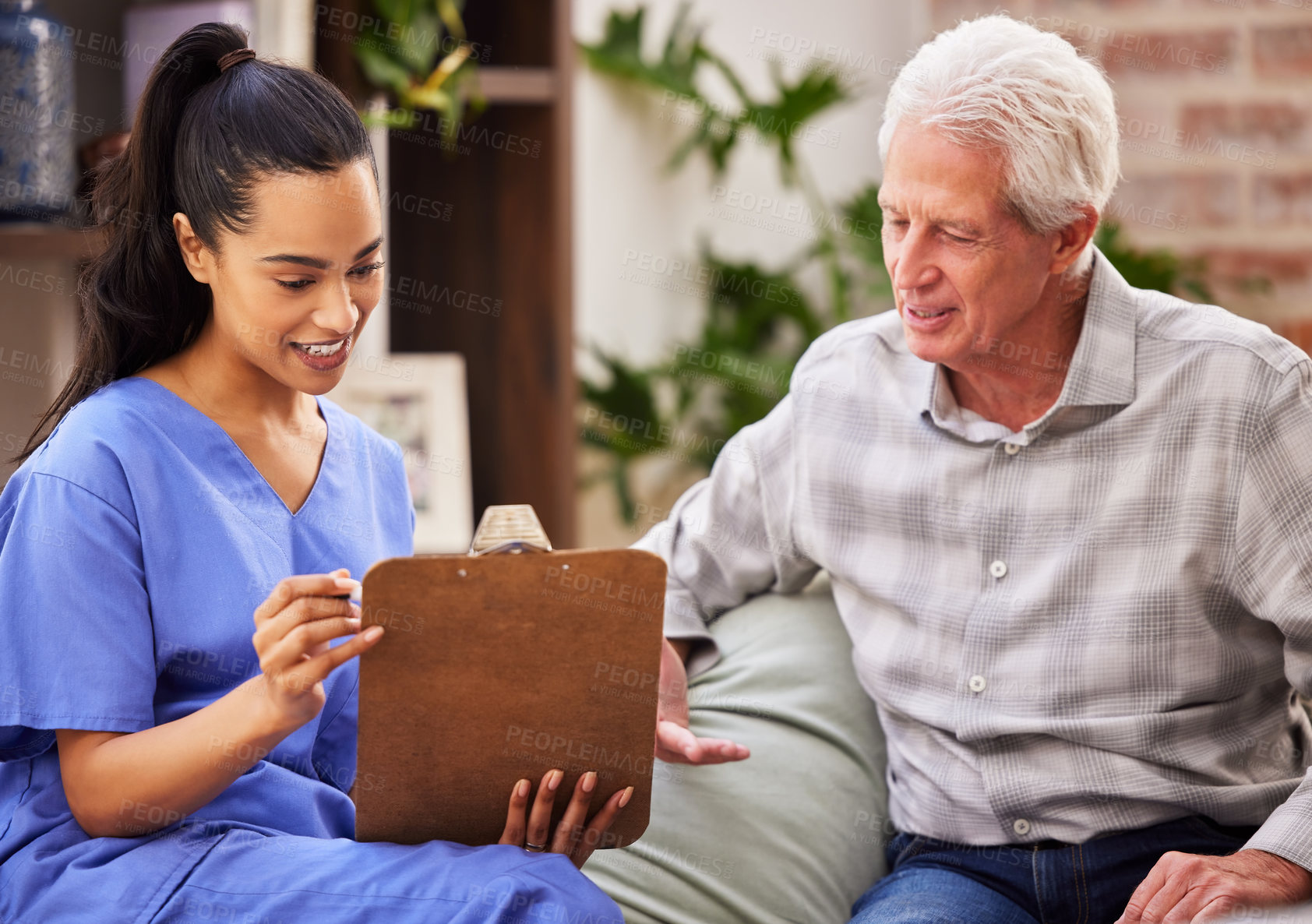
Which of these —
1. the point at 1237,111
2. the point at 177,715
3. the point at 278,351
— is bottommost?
the point at 177,715

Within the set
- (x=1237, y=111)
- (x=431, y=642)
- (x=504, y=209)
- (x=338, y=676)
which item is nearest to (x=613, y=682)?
(x=431, y=642)

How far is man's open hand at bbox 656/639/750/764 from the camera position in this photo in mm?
1407

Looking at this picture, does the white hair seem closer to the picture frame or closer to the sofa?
the sofa

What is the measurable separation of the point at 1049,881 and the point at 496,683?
0.66 metres

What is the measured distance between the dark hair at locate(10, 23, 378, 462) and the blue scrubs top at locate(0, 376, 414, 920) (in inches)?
2.8

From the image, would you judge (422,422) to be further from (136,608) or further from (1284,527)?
(1284,527)

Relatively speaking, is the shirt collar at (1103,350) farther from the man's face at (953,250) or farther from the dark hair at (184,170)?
the dark hair at (184,170)

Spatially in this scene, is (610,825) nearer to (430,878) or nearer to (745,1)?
(430,878)

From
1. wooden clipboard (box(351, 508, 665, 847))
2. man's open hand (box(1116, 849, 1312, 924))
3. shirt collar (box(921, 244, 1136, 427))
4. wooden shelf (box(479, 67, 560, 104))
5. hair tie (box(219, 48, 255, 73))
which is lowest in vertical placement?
man's open hand (box(1116, 849, 1312, 924))

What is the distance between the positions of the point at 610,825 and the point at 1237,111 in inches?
84.2

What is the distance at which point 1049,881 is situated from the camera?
4.52 ft

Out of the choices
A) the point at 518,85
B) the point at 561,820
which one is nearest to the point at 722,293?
the point at 518,85

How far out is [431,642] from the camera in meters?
1.08

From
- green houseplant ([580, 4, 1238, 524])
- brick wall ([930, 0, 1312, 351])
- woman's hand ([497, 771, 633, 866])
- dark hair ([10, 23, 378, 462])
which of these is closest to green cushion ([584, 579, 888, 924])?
woman's hand ([497, 771, 633, 866])
